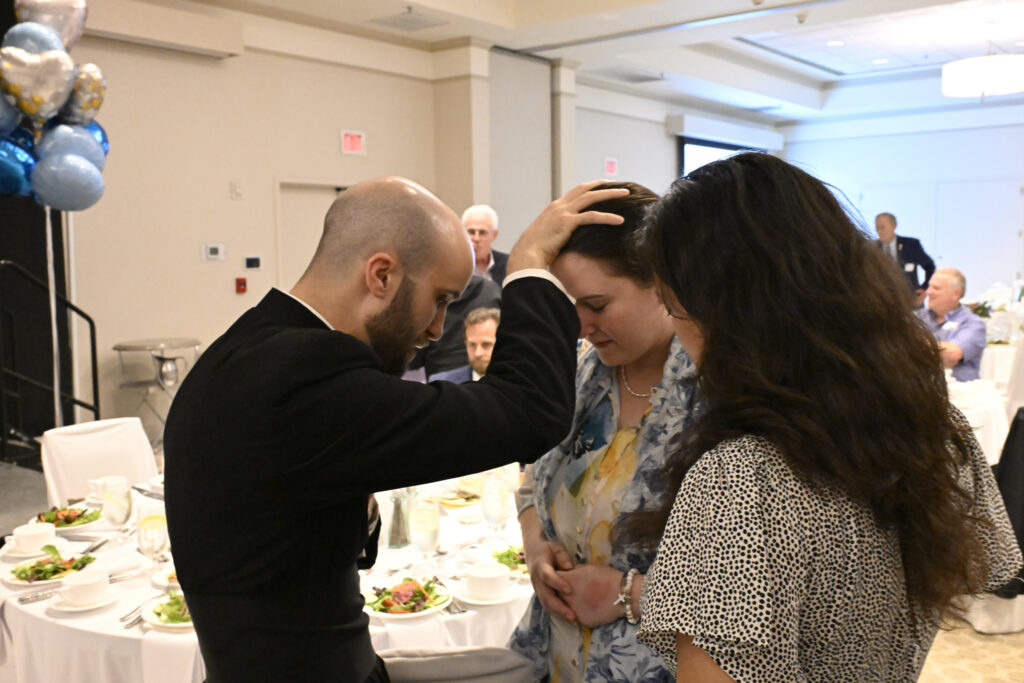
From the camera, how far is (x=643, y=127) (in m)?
11.6

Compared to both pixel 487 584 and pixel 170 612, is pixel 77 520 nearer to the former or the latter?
pixel 170 612

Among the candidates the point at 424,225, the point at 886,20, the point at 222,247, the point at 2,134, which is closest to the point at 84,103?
the point at 2,134

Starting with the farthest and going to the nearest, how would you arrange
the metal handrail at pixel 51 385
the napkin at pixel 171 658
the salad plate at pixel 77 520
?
the metal handrail at pixel 51 385, the salad plate at pixel 77 520, the napkin at pixel 171 658

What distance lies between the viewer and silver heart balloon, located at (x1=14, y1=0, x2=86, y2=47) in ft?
15.2

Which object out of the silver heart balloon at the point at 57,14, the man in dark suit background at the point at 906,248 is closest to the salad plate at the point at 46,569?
the silver heart balloon at the point at 57,14

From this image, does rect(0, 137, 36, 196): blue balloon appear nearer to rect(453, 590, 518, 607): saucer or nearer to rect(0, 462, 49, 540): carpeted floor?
rect(0, 462, 49, 540): carpeted floor

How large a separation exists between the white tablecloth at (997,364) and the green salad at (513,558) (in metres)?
5.48

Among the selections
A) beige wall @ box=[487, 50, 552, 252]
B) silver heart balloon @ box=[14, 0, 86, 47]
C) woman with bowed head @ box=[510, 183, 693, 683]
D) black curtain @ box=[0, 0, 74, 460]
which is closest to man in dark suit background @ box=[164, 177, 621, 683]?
woman with bowed head @ box=[510, 183, 693, 683]

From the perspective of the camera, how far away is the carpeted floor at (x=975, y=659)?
345cm

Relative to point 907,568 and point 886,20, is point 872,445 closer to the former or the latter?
point 907,568

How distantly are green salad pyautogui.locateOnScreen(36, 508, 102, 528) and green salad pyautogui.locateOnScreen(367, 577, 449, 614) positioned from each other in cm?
124

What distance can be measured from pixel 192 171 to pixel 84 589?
5.20m

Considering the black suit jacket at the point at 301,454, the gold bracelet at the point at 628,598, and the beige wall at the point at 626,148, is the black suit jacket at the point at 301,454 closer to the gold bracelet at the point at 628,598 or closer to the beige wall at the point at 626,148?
the gold bracelet at the point at 628,598

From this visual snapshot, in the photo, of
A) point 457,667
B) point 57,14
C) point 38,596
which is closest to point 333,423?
point 457,667
